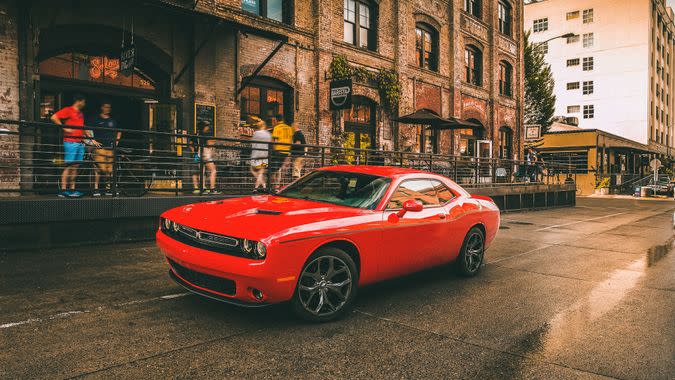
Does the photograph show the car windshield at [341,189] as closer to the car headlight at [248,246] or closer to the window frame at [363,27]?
the car headlight at [248,246]

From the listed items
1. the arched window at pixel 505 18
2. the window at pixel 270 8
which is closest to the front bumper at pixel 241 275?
the window at pixel 270 8

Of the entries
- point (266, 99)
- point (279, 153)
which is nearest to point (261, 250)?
point (279, 153)

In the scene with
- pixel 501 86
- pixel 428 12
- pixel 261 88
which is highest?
pixel 428 12

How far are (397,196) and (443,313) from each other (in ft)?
4.30

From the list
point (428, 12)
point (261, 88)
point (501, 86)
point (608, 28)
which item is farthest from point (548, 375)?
point (608, 28)

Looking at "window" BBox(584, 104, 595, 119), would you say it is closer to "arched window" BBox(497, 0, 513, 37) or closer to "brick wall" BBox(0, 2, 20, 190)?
"arched window" BBox(497, 0, 513, 37)

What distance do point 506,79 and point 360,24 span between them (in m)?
14.0

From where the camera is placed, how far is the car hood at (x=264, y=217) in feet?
13.0

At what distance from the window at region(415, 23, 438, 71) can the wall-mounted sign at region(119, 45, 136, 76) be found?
1325cm

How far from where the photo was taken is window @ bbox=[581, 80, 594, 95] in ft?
190

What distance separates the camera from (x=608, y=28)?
56219 millimetres

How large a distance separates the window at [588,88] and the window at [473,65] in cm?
4005

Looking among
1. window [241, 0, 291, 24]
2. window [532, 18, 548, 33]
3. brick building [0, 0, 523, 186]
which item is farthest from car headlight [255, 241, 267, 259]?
window [532, 18, 548, 33]

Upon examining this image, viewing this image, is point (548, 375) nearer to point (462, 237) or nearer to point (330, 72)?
point (462, 237)
